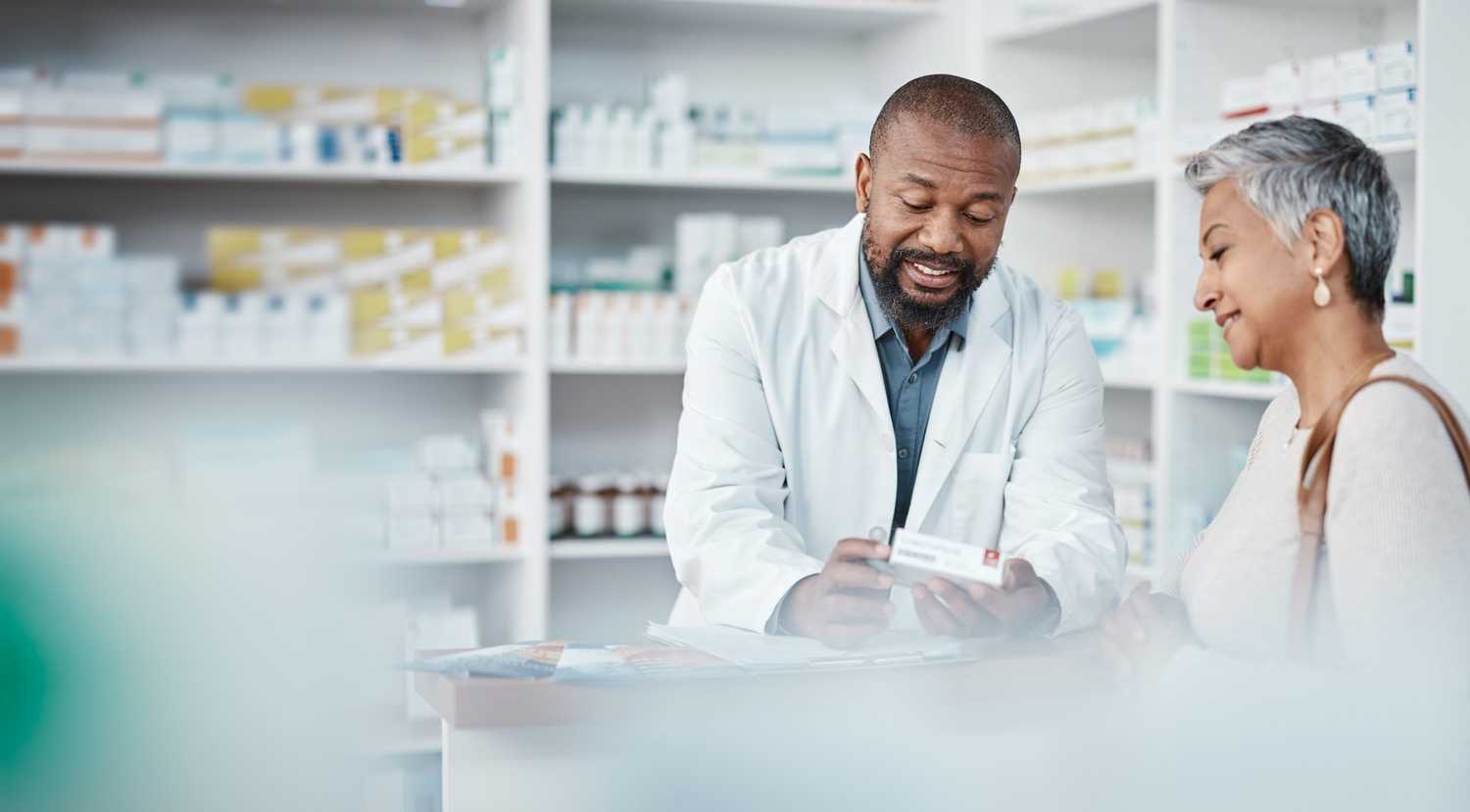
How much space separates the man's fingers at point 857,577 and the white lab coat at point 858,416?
33 centimetres

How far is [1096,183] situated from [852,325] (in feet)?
5.21

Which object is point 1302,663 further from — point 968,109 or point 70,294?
point 70,294

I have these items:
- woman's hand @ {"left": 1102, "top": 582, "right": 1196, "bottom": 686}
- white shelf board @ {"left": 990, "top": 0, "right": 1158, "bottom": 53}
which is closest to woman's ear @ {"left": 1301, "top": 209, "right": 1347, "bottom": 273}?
woman's hand @ {"left": 1102, "top": 582, "right": 1196, "bottom": 686}

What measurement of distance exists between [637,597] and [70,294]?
5.42 ft

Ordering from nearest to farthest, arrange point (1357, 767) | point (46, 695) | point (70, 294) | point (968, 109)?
point (46, 695) → point (1357, 767) → point (968, 109) → point (70, 294)

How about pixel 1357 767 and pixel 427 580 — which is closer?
pixel 1357 767

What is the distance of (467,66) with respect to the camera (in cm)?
366

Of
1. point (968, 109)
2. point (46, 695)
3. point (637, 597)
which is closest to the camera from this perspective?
point (46, 695)

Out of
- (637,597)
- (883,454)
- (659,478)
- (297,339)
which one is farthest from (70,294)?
(883,454)

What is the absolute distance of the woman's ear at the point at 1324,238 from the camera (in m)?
1.35

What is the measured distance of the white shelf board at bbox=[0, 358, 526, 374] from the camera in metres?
3.08

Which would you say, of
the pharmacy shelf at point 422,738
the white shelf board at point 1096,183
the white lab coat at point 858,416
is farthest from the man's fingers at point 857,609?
the white shelf board at point 1096,183

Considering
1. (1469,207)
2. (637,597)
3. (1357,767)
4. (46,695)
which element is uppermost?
(1469,207)

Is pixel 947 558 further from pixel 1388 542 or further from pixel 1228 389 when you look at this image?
pixel 1228 389
